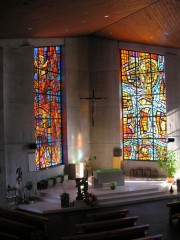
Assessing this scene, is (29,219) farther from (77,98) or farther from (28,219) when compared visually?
(77,98)

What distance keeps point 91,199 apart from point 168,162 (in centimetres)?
421

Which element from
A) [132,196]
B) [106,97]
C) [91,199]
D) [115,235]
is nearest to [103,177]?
[132,196]

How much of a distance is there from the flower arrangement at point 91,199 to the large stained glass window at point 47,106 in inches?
128

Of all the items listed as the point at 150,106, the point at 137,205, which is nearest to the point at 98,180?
the point at 137,205

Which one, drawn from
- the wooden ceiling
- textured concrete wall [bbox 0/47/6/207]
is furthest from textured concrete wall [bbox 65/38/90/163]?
textured concrete wall [bbox 0/47/6/207]

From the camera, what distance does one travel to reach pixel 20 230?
8.05m

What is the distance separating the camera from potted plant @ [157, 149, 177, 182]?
15.0 metres

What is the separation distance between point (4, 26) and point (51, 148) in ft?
20.9

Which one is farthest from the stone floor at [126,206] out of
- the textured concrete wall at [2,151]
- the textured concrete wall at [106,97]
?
the textured concrete wall at [106,97]

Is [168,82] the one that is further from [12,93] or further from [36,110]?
[12,93]

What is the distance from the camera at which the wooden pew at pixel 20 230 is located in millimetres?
8008

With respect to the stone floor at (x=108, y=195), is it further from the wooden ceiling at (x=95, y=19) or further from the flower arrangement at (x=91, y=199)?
the wooden ceiling at (x=95, y=19)

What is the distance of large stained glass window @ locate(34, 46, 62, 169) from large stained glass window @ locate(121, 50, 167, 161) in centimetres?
308

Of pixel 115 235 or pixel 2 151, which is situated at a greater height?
pixel 2 151
